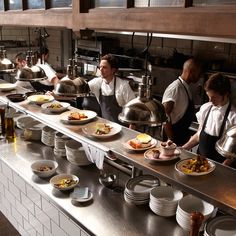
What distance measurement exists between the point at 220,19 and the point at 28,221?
8.98 ft

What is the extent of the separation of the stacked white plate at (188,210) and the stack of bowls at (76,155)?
3.59ft

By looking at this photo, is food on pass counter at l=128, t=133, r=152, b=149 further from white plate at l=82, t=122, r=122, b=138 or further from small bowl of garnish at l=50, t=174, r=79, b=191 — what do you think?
small bowl of garnish at l=50, t=174, r=79, b=191

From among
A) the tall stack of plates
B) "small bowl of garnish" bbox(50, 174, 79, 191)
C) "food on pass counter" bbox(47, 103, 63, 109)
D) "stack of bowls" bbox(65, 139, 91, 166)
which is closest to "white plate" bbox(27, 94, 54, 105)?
"food on pass counter" bbox(47, 103, 63, 109)

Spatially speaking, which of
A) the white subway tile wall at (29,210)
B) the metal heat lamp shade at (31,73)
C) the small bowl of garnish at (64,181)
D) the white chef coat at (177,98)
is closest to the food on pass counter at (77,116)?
the metal heat lamp shade at (31,73)

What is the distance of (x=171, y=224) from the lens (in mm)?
2217

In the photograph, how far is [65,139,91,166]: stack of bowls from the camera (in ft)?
10.0

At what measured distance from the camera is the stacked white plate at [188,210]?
212 centimetres

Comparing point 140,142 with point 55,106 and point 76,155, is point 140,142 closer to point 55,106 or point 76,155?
point 76,155

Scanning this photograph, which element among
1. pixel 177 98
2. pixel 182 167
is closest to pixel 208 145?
pixel 177 98

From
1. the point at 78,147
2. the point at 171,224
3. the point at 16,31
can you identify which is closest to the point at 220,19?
the point at 171,224

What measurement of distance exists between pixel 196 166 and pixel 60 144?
1.63 m

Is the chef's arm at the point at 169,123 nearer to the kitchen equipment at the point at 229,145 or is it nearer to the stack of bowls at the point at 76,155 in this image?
the stack of bowls at the point at 76,155

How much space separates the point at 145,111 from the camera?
1718mm

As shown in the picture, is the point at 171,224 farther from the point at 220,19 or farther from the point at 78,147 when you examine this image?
the point at 220,19
